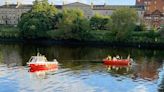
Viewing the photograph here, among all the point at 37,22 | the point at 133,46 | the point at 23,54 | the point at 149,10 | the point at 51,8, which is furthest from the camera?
the point at 149,10

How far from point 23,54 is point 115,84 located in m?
39.0

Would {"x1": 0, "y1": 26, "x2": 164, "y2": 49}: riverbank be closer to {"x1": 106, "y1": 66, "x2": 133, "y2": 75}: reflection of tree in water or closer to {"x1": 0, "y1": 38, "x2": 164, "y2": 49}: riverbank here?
{"x1": 0, "y1": 38, "x2": 164, "y2": 49}: riverbank

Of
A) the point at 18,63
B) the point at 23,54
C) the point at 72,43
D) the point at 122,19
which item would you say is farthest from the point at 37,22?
the point at 18,63

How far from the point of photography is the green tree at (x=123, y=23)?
126688mm

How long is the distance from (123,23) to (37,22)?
28255mm

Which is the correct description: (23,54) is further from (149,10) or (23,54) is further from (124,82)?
(149,10)

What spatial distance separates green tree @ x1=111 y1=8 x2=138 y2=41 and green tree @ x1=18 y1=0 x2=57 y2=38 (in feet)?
73.9

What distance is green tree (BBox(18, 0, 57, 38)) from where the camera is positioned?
13688cm

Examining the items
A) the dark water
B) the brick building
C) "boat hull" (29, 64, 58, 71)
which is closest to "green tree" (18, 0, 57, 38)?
the brick building

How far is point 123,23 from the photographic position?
422ft

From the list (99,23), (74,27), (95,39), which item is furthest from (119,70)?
(99,23)

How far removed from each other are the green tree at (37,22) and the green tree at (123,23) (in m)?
22.5

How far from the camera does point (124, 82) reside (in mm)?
57531

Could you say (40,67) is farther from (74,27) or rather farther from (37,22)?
(37,22)
